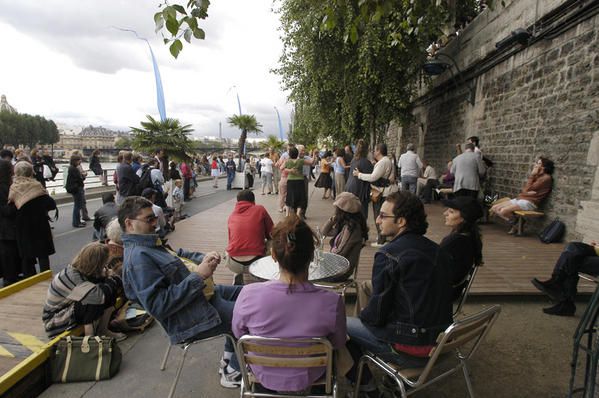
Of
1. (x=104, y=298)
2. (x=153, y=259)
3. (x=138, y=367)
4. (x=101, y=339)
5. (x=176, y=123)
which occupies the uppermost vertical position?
(x=176, y=123)

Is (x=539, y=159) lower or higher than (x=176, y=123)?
lower

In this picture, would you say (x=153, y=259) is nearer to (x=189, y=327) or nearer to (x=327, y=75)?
(x=189, y=327)

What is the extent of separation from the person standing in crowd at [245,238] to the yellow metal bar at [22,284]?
2292 millimetres

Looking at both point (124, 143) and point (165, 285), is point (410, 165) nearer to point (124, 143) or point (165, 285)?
point (165, 285)

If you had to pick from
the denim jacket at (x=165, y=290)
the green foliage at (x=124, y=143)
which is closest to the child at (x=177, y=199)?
the green foliage at (x=124, y=143)

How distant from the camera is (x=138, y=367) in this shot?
8.80 feet

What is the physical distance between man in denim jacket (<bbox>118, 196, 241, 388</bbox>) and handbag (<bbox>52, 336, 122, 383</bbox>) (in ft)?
2.42

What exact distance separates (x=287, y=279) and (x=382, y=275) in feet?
1.74

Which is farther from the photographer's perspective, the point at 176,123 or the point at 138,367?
the point at 176,123

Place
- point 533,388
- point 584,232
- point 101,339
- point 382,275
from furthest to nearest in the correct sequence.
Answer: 1. point 584,232
2. point 101,339
3. point 533,388
4. point 382,275

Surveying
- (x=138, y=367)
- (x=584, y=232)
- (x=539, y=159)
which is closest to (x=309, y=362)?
(x=138, y=367)

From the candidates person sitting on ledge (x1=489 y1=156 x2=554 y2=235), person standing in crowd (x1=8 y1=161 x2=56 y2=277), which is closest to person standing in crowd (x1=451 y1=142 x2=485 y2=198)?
person sitting on ledge (x1=489 y1=156 x2=554 y2=235)

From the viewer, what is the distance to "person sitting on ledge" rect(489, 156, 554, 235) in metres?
5.83

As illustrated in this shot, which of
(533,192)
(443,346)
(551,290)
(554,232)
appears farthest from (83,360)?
(533,192)
